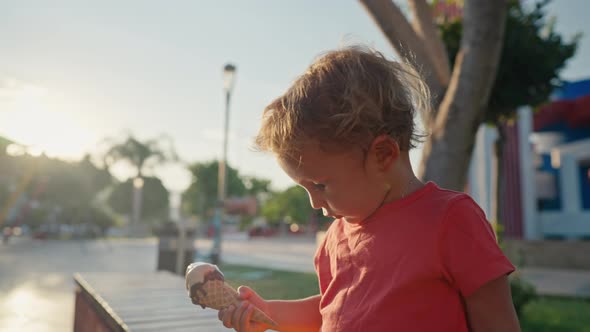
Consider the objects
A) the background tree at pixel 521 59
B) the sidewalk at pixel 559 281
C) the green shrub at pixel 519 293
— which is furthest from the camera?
the sidewalk at pixel 559 281

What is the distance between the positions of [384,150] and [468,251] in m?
0.28

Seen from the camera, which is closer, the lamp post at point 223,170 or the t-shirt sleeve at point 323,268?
Result: the t-shirt sleeve at point 323,268

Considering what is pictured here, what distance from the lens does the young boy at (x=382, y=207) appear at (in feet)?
3.49

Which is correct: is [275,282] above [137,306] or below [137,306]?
below

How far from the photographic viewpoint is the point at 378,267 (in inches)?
46.0

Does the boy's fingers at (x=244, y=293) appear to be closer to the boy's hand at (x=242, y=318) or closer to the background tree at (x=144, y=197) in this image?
the boy's hand at (x=242, y=318)

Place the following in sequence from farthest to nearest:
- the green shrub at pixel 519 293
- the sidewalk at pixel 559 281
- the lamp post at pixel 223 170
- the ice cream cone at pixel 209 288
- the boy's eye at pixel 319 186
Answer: the lamp post at pixel 223 170
the sidewalk at pixel 559 281
the green shrub at pixel 519 293
the ice cream cone at pixel 209 288
the boy's eye at pixel 319 186

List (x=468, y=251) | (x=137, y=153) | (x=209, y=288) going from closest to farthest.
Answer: (x=468, y=251) → (x=209, y=288) → (x=137, y=153)

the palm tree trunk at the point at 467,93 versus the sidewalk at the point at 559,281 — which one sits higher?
the palm tree trunk at the point at 467,93

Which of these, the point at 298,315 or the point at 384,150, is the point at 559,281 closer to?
the point at 298,315

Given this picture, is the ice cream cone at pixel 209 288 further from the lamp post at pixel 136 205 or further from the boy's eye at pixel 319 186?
the lamp post at pixel 136 205

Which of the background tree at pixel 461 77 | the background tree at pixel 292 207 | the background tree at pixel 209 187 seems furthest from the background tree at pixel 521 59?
the background tree at pixel 209 187

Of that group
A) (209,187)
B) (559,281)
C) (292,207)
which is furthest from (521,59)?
(209,187)

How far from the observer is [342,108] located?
112 cm
